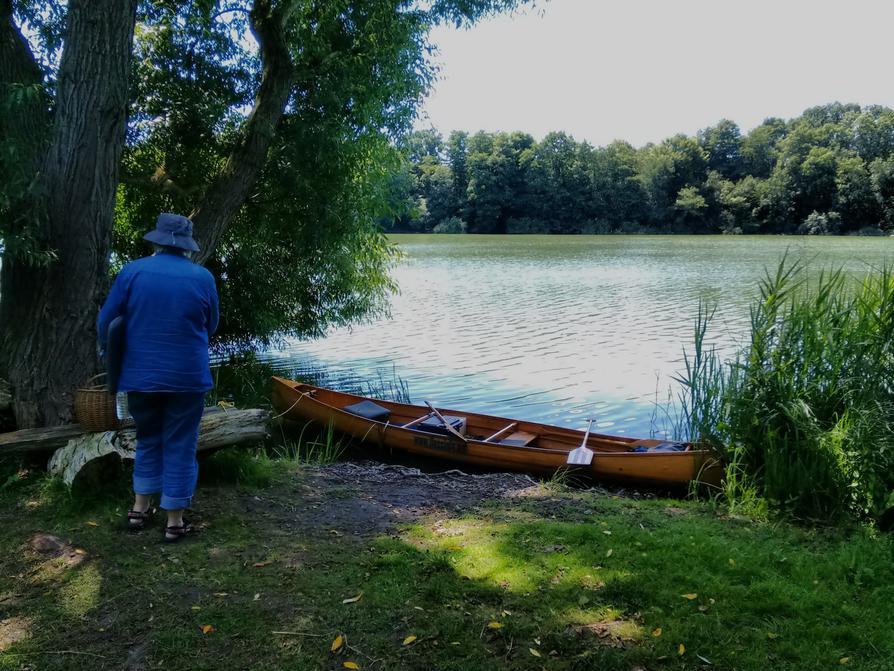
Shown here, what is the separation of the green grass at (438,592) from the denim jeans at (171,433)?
Answer: 1.08ft

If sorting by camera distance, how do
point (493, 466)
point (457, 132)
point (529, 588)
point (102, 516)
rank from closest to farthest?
point (529, 588) < point (102, 516) < point (493, 466) < point (457, 132)

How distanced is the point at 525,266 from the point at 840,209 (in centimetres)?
5794

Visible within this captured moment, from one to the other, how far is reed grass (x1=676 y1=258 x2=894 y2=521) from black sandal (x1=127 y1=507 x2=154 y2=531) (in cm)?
426

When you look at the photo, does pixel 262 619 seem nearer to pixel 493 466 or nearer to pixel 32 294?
pixel 32 294

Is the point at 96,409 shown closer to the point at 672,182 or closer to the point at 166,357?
the point at 166,357

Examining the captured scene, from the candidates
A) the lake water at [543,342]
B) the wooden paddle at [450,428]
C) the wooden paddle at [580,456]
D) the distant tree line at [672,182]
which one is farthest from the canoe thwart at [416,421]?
the distant tree line at [672,182]

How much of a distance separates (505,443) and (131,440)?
184 inches

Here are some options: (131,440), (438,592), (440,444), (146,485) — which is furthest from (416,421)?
(438,592)

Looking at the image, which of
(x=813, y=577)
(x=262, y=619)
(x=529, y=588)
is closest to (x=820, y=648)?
(x=813, y=577)

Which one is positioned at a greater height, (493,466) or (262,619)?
(262,619)

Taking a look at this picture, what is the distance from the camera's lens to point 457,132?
315ft

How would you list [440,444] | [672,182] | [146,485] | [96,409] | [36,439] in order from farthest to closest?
1. [672,182]
2. [440,444]
3. [36,439]
4. [96,409]
5. [146,485]

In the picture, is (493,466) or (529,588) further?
(493,466)

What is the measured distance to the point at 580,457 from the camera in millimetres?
7840
